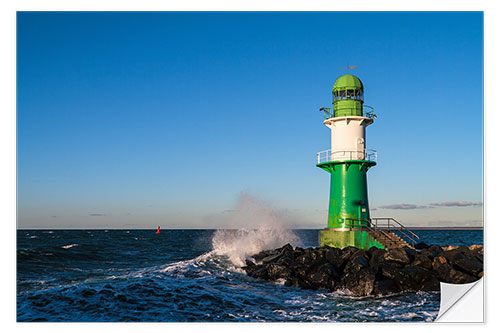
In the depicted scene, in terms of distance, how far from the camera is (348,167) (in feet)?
45.3

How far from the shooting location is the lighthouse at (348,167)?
44.8 ft

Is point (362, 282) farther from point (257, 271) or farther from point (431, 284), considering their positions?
point (257, 271)

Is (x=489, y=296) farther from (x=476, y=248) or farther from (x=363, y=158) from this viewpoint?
(x=363, y=158)

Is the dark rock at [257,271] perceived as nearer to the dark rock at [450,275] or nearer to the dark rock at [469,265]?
the dark rock at [450,275]

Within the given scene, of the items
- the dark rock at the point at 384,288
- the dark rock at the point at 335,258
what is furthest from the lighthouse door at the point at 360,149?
the dark rock at the point at 384,288

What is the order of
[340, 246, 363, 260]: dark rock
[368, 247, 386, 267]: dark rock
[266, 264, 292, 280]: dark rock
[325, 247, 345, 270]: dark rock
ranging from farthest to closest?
[340, 246, 363, 260]: dark rock < [325, 247, 345, 270]: dark rock < [266, 264, 292, 280]: dark rock < [368, 247, 386, 267]: dark rock

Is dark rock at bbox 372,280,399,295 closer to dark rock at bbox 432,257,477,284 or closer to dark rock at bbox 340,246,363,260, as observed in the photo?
dark rock at bbox 432,257,477,284

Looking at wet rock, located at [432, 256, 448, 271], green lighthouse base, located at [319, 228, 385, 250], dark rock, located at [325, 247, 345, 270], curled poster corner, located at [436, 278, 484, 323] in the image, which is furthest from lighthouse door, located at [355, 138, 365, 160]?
curled poster corner, located at [436, 278, 484, 323]

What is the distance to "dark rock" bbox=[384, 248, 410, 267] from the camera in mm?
10672

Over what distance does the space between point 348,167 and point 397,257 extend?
153 inches

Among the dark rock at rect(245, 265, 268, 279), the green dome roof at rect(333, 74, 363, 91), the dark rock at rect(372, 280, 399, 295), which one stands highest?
the green dome roof at rect(333, 74, 363, 91)

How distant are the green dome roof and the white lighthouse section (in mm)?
1183
